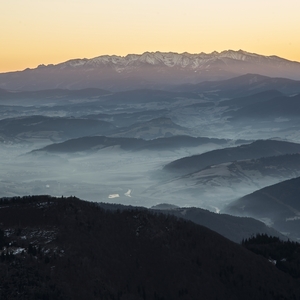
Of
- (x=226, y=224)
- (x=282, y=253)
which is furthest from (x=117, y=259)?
(x=226, y=224)

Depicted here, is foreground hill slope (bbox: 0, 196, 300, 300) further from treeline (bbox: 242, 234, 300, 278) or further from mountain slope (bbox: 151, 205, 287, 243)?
mountain slope (bbox: 151, 205, 287, 243)

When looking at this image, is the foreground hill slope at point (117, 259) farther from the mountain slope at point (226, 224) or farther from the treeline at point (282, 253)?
the mountain slope at point (226, 224)

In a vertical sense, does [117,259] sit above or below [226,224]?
above

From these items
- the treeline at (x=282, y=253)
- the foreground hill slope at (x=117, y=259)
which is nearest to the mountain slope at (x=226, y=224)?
the treeline at (x=282, y=253)

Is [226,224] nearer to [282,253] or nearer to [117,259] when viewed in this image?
[282,253]

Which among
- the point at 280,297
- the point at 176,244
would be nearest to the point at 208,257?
the point at 176,244

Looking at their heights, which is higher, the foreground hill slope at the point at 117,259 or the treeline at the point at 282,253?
the foreground hill slope at the point at 117,259

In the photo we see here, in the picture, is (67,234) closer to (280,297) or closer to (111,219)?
(111,219)

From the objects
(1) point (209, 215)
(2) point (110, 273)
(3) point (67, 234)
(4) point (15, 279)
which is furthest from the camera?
(1) point (209, 215)
